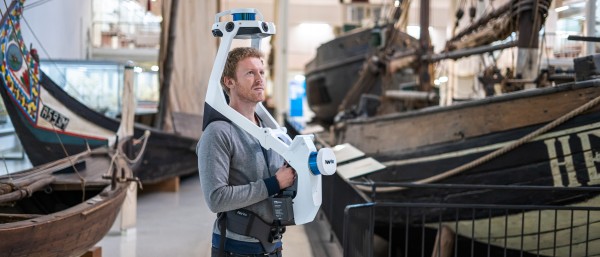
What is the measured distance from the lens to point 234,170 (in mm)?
2443

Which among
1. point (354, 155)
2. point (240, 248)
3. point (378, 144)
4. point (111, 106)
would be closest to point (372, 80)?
point (111, 106)

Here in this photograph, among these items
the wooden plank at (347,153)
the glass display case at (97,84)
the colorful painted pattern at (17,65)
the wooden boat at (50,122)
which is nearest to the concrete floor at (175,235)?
the wooden boat at (50,122)

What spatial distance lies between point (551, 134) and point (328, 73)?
13.1m

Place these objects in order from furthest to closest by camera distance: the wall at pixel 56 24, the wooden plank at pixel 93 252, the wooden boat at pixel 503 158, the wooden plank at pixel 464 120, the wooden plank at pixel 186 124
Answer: the wooden plank at pixel 186 124 → the wall at pixel 56 24 → the wooden plank at pixel 464 120 → the wooden plank at pixel 93 252 → the wooden boat at pixel 503 158

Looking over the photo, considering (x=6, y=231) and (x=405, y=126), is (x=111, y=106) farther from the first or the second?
(x=6, y=231)

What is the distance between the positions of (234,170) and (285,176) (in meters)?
0.17

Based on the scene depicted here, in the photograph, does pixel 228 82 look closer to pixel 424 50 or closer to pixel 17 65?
pixel 17 65

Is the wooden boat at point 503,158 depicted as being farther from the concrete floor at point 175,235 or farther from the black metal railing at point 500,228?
the concrete floor at point 175,235

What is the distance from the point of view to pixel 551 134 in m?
5.66

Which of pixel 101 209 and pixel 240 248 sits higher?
pixel 240 248

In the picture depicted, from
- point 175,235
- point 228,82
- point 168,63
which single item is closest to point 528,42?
point 175,235

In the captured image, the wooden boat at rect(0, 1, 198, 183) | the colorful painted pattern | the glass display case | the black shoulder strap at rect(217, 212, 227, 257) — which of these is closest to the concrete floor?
the wooden boat at rect(0, 1, 198, 183)

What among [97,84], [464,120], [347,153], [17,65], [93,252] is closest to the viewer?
[93,252]

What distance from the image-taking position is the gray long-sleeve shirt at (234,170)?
2.35 meters
